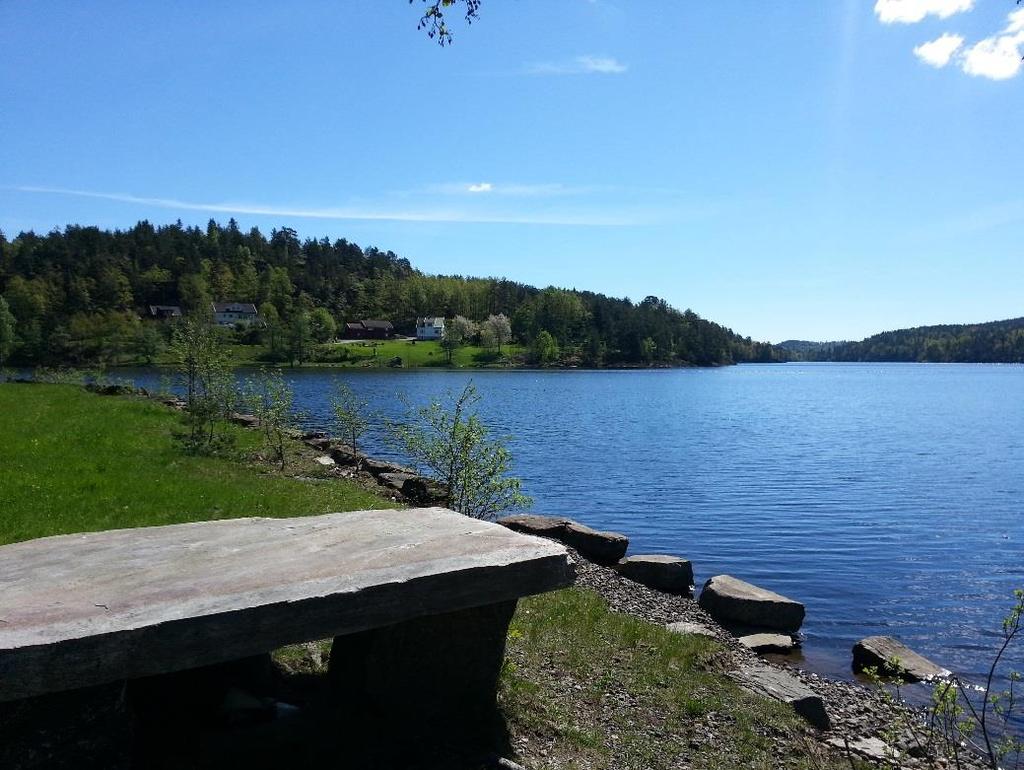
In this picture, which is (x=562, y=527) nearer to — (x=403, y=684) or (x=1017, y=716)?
(x=1017, y=716)

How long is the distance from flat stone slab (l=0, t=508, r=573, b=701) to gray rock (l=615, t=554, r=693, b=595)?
1206 cm

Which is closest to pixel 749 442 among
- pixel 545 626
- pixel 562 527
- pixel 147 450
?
pixel 562 527

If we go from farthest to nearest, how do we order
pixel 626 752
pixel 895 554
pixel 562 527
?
1. pixel 895 554
2. pixel 562 527
3. pixel 626 752

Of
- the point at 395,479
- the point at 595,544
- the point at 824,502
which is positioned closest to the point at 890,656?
the point at 595,544

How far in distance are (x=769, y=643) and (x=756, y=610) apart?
3.79 ft

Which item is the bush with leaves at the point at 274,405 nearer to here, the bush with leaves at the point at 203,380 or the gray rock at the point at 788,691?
the bush with leaves at the point at 203,380

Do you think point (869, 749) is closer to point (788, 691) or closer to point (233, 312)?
point (788, 691)

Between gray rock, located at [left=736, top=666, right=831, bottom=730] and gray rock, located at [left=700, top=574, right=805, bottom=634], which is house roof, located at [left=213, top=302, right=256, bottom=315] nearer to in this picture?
gray rock, located at [left=700, top=574, right=805, bottom=634]

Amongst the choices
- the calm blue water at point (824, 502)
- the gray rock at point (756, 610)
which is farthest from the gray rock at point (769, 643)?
the gray rock at point (756, 610)

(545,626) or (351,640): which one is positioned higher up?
(351,640)

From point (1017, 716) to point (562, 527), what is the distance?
1134 cm

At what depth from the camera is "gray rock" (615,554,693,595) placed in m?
19.0

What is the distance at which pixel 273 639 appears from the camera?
557cm

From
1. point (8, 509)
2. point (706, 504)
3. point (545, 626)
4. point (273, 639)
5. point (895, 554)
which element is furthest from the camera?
point (706, 504)
